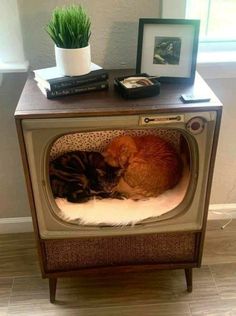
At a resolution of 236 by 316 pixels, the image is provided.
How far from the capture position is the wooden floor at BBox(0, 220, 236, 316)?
1429 millimetres

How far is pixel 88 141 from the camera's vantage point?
1.48 metres

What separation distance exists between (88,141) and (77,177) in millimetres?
199

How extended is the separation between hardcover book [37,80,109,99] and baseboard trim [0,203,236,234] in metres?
0.82

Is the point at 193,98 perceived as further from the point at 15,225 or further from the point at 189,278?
the point at 15,225

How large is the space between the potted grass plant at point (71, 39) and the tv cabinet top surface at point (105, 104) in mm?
92

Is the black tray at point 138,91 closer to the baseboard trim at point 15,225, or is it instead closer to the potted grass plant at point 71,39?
the potted grass plant at point 71,39

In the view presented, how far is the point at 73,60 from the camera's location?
1.12 m

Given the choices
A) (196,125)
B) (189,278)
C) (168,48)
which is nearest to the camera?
(196,125)

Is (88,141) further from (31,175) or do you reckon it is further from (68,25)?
(68,25)

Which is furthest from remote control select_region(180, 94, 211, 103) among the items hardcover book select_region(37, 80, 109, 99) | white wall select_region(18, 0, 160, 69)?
white wall select_region(18, 0, 160, 69)

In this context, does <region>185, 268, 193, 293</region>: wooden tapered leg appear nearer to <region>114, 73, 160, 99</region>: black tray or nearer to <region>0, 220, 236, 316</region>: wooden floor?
<region>0, 220, 236, 316</region>: wooden floor

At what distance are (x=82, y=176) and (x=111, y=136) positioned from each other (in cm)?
23

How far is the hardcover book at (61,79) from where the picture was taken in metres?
1.11

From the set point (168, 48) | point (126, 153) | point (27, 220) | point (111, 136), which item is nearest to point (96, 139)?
point (111, 136)
